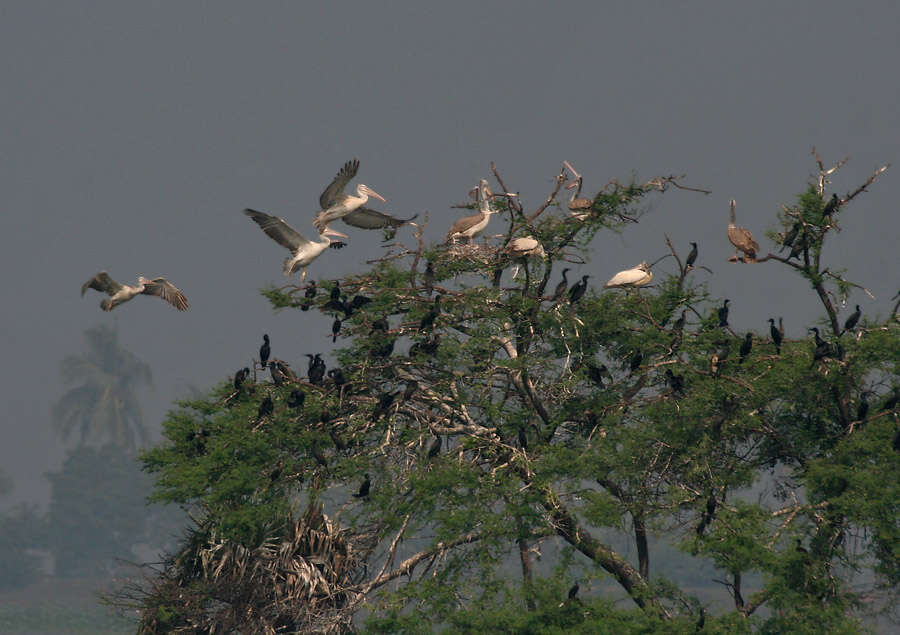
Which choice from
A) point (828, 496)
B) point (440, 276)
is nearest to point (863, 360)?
point (828, 496)

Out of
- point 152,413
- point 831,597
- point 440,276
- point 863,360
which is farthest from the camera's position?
point 152,413

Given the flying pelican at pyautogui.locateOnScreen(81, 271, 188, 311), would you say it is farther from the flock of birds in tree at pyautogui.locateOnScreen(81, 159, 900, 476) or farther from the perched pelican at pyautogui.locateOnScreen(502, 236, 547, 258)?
the perched pelican at pyautogui.locateOnScreen(502, 236, 547, 258)

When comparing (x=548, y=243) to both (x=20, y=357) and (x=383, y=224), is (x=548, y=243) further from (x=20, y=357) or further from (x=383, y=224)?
(x=20, y=357)

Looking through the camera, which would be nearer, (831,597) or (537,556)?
(831,597)

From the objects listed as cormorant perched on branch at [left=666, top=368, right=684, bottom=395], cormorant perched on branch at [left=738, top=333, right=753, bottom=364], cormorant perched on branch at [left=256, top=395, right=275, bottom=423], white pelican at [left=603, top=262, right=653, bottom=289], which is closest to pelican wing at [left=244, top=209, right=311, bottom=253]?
cormorant perched on branch at [left=256, top=395, right=275, bottom=423]

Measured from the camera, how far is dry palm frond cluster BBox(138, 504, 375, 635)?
15922mm

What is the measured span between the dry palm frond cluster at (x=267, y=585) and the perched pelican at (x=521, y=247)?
482cm

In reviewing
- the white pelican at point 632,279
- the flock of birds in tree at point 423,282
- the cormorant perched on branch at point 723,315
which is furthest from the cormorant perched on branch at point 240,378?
the cormorant perched on branch at point 723,315

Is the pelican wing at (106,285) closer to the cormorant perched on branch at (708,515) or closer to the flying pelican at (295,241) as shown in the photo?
the flying pelican at (295,241)

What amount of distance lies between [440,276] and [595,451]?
3938mm

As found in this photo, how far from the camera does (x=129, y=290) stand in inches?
695

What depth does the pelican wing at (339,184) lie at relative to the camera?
16.9 metres

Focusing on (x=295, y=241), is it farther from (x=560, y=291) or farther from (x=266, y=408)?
(x=560, y=291)

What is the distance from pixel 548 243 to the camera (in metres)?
17.4
